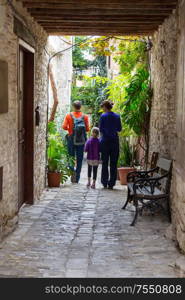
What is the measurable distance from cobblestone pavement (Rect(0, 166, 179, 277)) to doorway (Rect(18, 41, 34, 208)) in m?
0.29

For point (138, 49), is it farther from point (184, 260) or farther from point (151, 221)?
point (184, 260)

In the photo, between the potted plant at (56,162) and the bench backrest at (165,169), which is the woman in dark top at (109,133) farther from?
the bench backrest at (165,169)

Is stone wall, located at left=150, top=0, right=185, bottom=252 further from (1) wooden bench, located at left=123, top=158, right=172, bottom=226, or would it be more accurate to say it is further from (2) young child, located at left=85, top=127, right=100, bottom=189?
(2) young child, located at left=85, top=127, right=100, bottom=189

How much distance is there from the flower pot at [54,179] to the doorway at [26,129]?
73.4 inches

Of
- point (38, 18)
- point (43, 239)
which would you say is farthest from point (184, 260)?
point (38, 18)

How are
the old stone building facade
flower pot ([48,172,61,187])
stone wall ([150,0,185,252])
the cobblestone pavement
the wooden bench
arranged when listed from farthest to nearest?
flower pot ([48,172,61,187]), the wooden bench, the old stone building facade, stone wall ([150,0,185,252]), the cobblestone pavement

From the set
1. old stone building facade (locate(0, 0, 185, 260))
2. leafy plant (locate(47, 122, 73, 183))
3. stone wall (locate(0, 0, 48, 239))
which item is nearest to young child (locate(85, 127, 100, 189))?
leafy plant (locate(47, 122, 73, 183))

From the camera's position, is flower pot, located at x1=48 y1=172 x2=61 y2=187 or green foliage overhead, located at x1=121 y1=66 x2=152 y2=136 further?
flower pot, located at x1=48 y1=172 x2=61 y2=187

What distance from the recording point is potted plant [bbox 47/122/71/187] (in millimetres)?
9566

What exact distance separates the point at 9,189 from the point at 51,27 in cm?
351

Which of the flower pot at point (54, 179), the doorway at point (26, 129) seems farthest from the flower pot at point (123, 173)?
the doorway at point (26, 129)

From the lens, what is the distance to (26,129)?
24.7 ft

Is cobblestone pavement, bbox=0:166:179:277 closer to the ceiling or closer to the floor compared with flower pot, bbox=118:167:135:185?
closer to the floor

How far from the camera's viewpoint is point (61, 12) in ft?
22.5
